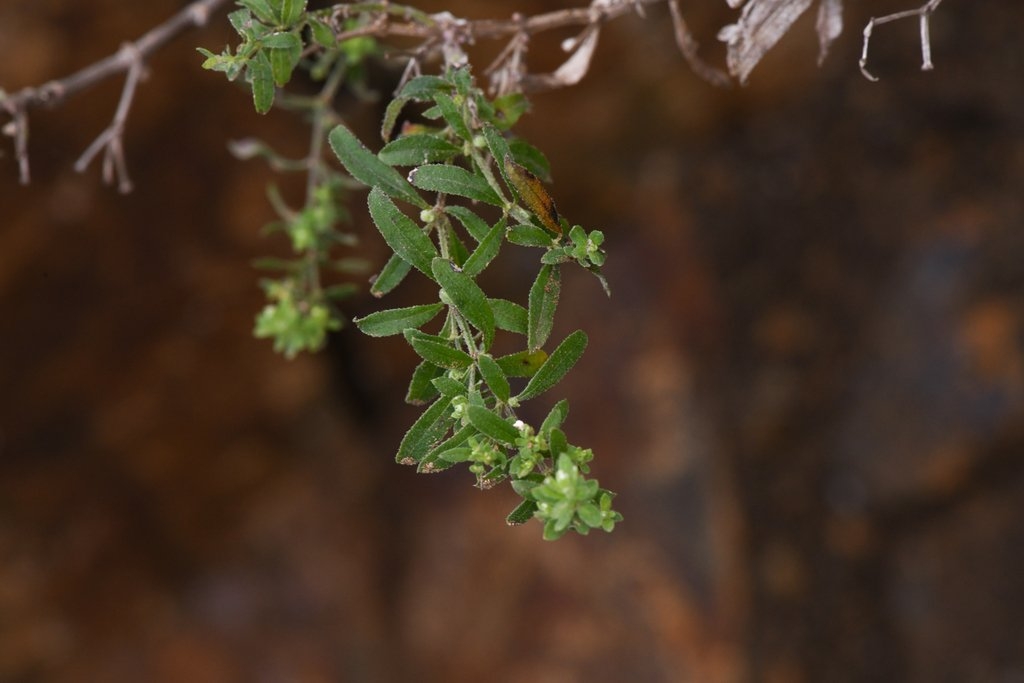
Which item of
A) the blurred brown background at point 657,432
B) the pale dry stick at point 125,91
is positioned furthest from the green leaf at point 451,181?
the blurred brown background at point 657,432

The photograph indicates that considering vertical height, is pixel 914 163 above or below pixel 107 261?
below

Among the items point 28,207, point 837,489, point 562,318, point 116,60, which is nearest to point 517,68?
point 116,60

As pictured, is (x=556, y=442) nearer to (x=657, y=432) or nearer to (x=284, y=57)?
(x=284, y=57)

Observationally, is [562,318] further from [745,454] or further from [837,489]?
[837,489]

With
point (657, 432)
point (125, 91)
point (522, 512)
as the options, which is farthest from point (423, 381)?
point (657, 432)

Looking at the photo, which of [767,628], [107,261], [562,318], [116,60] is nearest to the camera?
[116,60]

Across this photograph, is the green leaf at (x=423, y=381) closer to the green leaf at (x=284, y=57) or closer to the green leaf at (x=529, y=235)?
the green leaf at (x=529, y=235)

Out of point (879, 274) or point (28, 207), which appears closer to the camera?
point (28, 207)
